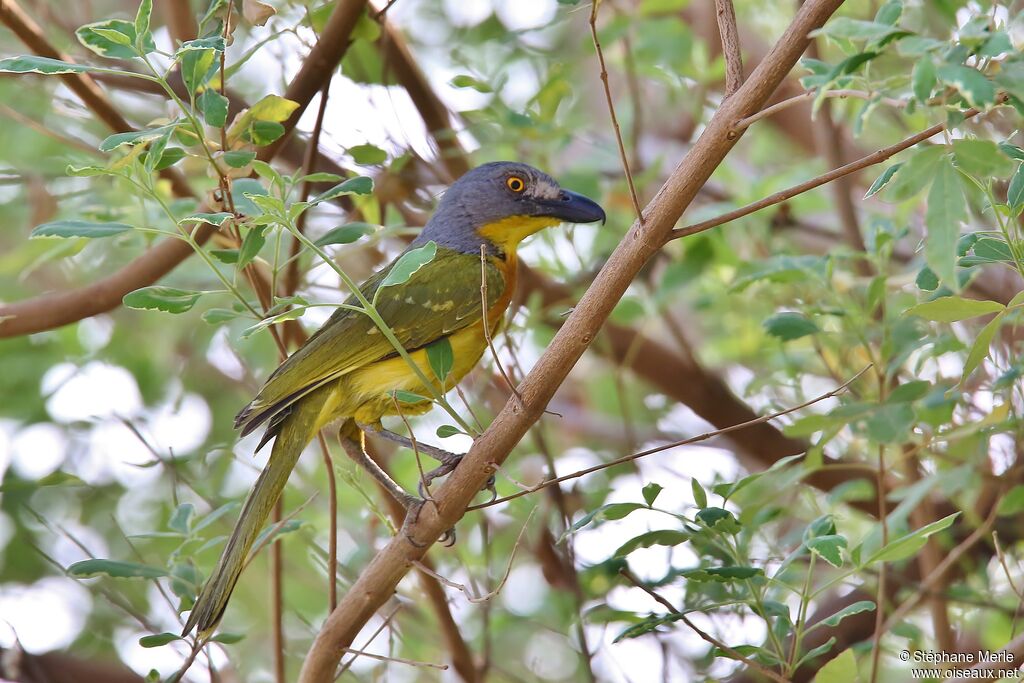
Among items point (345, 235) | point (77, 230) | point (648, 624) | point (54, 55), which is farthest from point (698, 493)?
point (54, 55)

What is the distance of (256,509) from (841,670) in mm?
1816

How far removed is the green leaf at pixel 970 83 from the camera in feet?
5.12

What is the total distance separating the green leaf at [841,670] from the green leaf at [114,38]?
217 cm

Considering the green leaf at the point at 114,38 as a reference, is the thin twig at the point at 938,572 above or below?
below

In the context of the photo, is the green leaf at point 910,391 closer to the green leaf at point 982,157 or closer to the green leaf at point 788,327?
the green leaf at point 788,327

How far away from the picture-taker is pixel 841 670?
2.52 m

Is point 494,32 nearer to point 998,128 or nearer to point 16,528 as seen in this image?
point 998,128

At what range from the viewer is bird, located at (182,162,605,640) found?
134 inches

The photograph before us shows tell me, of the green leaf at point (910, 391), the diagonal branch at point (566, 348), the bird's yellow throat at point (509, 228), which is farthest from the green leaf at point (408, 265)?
the bird's yellow throat at point (509, 228)

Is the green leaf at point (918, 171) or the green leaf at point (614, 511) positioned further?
the green leaf at point (614, 511)

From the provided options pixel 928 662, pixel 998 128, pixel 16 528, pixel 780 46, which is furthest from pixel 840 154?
pixel 16 528

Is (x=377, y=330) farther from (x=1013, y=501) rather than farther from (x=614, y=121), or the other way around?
(x=1013, y=501)

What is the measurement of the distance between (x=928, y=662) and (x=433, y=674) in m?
2.49

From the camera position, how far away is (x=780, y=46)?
218cm
